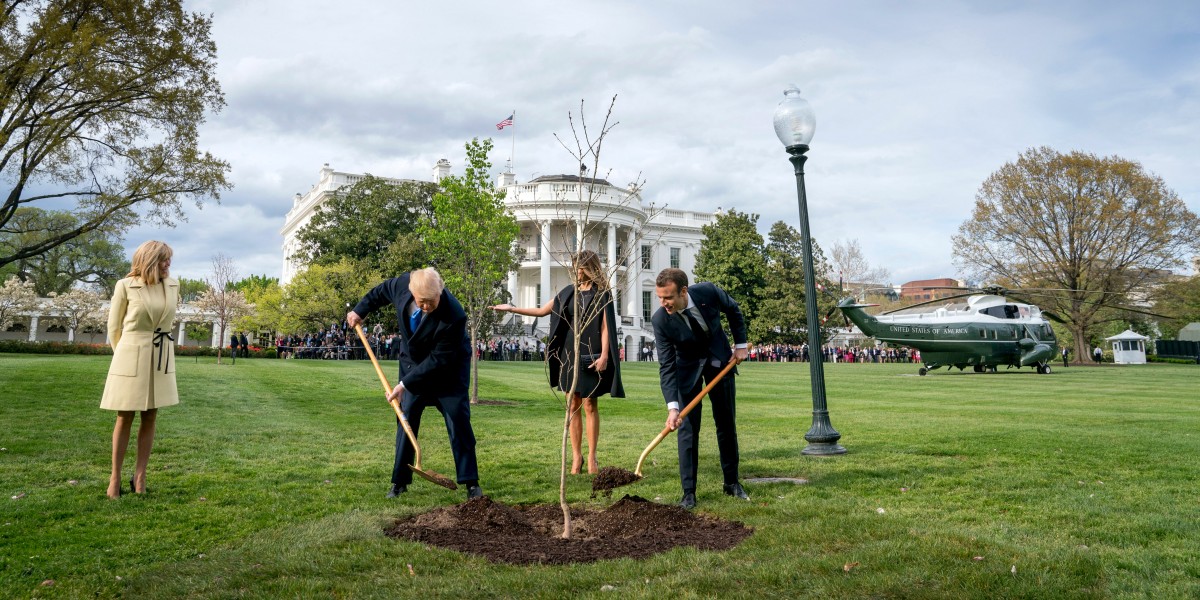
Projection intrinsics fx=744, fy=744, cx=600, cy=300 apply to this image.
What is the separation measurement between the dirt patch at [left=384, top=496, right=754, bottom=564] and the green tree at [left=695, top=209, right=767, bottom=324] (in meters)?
57.8

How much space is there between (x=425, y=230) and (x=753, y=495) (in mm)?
12584

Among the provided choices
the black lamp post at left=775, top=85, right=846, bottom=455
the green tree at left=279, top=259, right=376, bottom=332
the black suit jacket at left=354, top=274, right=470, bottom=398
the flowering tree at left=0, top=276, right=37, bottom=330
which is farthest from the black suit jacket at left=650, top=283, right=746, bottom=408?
the flowering tree at left=0, top=276, right=37, bottom=330

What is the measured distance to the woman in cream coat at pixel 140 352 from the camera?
579cm

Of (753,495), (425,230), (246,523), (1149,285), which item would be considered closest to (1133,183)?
(1149,285)

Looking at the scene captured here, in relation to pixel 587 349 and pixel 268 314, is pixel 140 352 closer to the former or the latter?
pixel 587 349

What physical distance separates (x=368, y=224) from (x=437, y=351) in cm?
4694

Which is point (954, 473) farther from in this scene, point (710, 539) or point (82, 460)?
point (82, 460)

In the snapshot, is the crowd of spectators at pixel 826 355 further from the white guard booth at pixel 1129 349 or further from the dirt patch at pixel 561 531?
the dirt patch at pixel 561 531

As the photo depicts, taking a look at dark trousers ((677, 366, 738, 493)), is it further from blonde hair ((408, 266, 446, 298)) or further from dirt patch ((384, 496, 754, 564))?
blonde hair ((408, 266, 446, 298))

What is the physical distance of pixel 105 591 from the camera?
3652 mm

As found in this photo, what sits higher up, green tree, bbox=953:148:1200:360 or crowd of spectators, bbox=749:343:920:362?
green tree, bbox=953:148:1200:360

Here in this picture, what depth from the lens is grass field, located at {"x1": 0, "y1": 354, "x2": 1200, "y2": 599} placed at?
3.73m

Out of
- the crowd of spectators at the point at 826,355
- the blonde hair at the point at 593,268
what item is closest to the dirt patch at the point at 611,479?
the blonde hair at the point at 593,268

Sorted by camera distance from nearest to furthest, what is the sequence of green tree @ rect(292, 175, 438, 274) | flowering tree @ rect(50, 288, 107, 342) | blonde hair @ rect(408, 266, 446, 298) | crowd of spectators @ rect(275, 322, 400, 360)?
blonde hair @ rect(408, 266, 446, 298)
crowd of spectators @ rect(275, 322, 400, 360)
green tree @ rect(292, 175, 438, 274)
flowering tree @ rect(50, 288, 107, 342)
